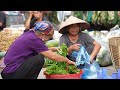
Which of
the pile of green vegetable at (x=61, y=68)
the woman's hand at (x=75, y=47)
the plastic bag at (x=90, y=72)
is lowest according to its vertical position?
the plastic bag at (x=90, y=72)

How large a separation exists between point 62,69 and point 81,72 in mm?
237

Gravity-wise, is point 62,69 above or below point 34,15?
below

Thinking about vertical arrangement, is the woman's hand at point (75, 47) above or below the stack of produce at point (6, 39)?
above

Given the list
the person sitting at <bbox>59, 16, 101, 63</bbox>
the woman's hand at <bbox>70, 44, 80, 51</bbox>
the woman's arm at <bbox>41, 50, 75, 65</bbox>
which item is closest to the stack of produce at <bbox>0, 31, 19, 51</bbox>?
the person sitting at <bbox>59, 16, 101, 63</bbox>

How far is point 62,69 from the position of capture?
3.80 metres

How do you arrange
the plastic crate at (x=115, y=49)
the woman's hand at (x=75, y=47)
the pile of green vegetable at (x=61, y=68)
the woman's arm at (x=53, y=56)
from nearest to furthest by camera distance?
the woman's arm at (x=53, y=56) → the pile of green vegetable at (x=61, y=68) → the woman's hand at (x=75, y=47) → the plastic crate at (x=115, y=49)

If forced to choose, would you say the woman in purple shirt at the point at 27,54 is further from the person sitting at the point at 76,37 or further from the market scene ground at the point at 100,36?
the person sitting at the point at 76,37

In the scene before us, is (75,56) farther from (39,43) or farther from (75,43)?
(39,43)

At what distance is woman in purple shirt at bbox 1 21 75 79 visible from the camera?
143 inches

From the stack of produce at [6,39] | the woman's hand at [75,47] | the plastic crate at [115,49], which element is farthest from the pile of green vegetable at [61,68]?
the stack of produce at [6,39]

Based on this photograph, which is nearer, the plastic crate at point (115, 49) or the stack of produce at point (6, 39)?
the plastic crate at point (115, 49)

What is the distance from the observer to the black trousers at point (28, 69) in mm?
3705
